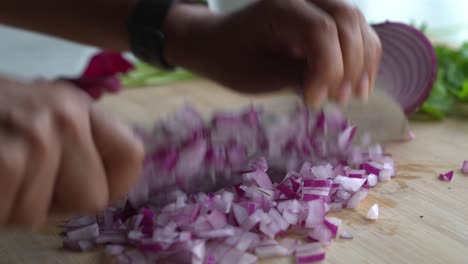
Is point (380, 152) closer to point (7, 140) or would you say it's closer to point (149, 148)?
point (149, 148)

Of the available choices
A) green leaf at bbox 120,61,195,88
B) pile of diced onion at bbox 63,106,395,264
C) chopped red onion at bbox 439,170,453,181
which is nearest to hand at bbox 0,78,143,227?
pile of diced onion at bbox 63,106,395,264

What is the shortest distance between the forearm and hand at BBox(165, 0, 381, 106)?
9 centimetres

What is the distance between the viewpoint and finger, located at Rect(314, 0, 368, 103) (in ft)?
2.74

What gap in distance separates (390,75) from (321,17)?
43 cm

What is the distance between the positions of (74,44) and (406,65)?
45.6 inches

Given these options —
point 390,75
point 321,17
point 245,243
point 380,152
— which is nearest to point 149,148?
point 245,243

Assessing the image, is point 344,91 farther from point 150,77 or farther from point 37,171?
point 150,77

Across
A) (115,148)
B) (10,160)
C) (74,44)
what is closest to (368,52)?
(115,148)

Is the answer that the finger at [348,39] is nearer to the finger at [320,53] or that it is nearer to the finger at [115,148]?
the finger at [320,53]

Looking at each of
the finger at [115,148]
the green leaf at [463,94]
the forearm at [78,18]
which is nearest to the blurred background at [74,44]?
the green leaf at [463,94]

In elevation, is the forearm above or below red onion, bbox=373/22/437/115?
above

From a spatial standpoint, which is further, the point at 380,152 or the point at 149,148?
the point at 380,152

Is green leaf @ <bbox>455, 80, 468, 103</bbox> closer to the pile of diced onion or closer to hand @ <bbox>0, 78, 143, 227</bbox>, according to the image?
the pile of diced onion

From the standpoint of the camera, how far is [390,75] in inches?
47.1
